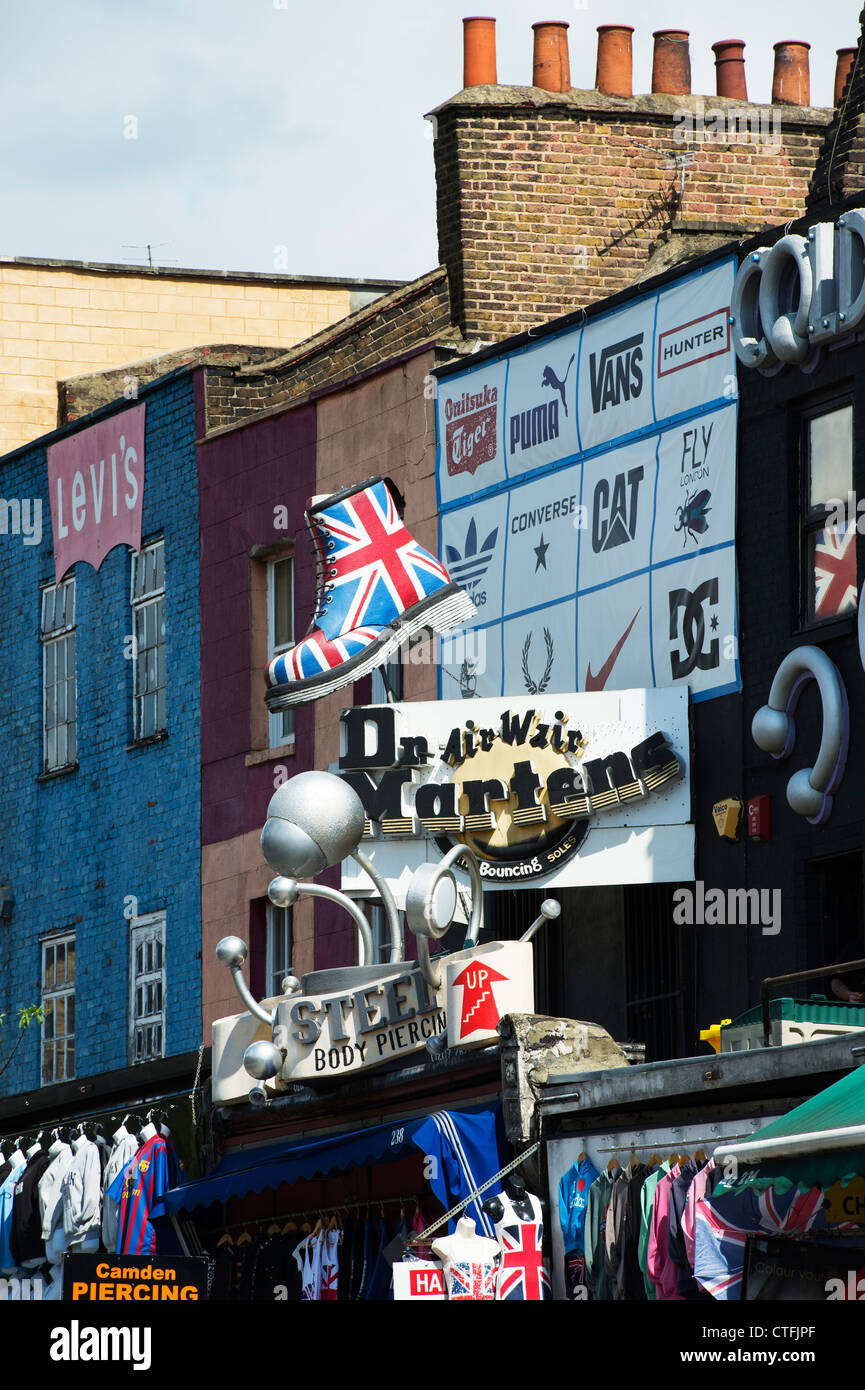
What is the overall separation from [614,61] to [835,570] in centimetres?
951

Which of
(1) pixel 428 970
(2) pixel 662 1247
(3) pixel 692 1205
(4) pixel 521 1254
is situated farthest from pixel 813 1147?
(1) pixel 428 970

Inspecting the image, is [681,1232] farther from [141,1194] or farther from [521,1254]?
[141,1194]

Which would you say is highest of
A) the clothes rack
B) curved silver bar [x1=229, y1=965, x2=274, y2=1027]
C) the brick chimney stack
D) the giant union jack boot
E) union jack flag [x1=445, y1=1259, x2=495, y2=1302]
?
the brick chimney stack

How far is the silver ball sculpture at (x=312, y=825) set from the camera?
1795 centimetres

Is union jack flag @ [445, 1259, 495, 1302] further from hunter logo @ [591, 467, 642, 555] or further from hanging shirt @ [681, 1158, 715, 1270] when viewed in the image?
hunter logo @ [591, 467, 642, 555]

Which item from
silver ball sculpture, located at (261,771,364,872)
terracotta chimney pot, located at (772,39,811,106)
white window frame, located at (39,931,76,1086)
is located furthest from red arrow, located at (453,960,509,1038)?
terracotta chimney pot, located at (772,39,811,106)

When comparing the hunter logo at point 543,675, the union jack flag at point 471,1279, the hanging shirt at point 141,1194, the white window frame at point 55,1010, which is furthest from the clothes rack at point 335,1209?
the white window frame at point 55,1010

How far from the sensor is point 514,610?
20.6 meters

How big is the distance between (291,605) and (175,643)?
194cm

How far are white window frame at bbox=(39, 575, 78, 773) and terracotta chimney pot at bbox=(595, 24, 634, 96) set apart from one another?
7.84 meters

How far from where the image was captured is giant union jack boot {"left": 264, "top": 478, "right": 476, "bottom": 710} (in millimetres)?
19891

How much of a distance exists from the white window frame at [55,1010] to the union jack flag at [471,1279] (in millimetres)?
11502
